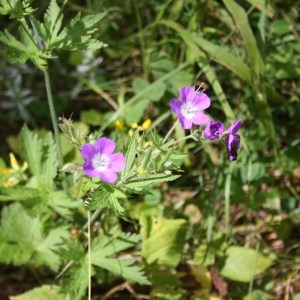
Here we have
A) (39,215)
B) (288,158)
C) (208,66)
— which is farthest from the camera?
(288,158)

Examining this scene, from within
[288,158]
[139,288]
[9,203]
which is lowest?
[139,288]

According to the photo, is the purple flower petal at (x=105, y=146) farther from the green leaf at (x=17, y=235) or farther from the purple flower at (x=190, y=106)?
the green leaf at (x=17, y=235)

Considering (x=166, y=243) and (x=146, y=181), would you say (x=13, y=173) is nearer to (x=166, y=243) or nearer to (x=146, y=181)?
(x=166, y=243)

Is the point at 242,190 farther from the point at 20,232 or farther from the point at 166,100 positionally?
the point at 20,232

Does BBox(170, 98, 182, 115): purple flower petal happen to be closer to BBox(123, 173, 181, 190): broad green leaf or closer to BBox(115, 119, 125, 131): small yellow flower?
BBox(123, 173, 181, 190): broad green leaf

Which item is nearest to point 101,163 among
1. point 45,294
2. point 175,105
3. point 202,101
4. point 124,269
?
point 175,105

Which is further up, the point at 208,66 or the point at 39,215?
the point at 208,66

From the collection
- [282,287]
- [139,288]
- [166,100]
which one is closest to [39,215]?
[139,288]

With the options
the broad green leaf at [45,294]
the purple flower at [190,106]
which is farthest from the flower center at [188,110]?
the broad green leaf at [45,294]
